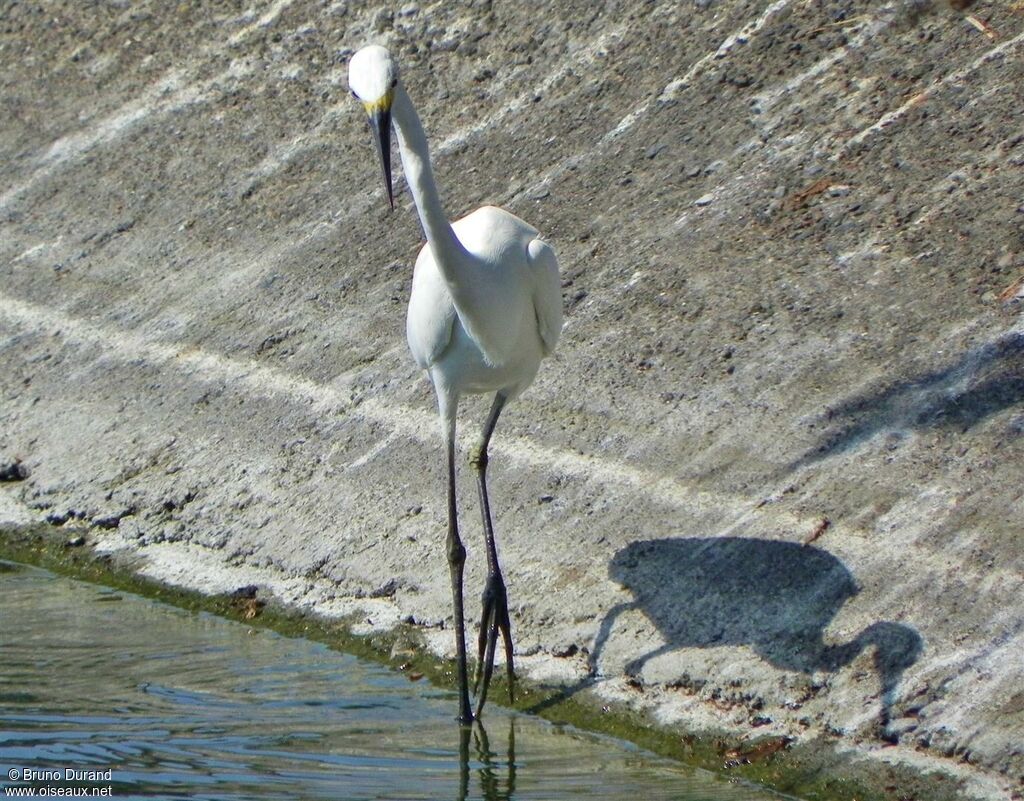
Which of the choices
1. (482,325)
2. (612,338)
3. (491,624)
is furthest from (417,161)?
(612,338)

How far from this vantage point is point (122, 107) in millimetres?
12039

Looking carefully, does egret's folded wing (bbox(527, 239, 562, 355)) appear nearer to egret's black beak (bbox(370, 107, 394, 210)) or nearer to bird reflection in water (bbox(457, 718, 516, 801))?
egret's black beak (bbox(370, 107, 394, 210))

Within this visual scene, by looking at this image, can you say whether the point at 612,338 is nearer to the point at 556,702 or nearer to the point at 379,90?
the point at 556,702

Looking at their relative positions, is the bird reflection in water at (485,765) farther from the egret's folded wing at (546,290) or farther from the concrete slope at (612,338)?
the egret's folded wing at (546,290)

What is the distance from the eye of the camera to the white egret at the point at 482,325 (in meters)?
6.04

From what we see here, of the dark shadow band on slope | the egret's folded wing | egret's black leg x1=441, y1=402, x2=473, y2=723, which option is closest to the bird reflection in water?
egret's black leg x1=441, y1=402, x2=473, y2=723

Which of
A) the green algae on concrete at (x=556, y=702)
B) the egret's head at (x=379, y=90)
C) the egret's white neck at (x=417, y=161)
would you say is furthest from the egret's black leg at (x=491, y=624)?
the egret's head at (x=379, y=90)

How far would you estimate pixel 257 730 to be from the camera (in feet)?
19.3

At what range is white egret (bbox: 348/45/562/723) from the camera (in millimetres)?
6039

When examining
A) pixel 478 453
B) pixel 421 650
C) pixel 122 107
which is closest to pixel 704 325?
pixel 478 453

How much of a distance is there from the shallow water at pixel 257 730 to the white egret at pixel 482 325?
0.37 m

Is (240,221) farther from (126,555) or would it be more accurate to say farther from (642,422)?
(642,422)

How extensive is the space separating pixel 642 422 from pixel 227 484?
2187 mm

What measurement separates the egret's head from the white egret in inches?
10.7
